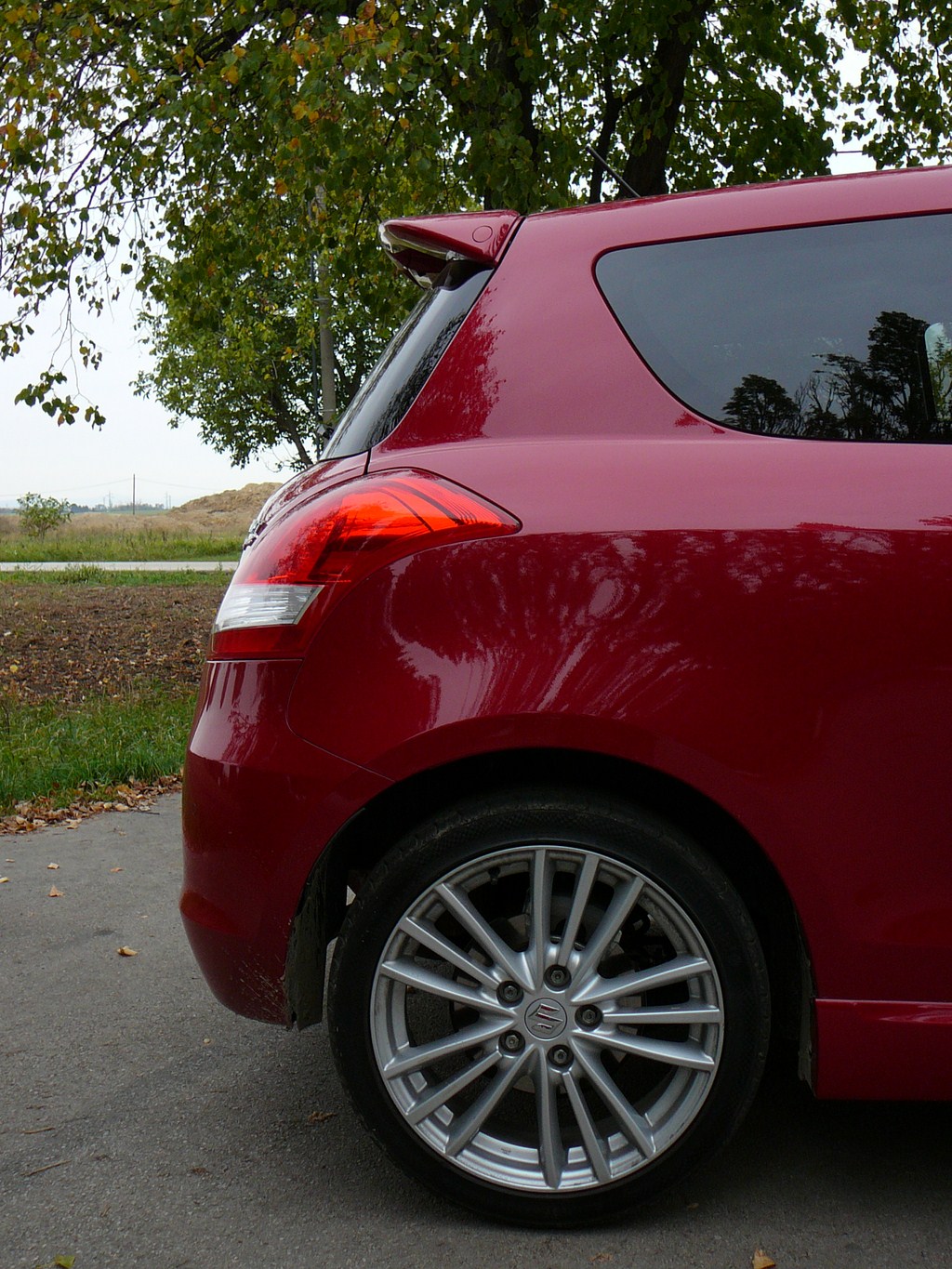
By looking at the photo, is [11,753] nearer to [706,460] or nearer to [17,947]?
[17,947]

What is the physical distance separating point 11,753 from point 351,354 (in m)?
30.4

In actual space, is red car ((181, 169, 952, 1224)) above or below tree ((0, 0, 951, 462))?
below

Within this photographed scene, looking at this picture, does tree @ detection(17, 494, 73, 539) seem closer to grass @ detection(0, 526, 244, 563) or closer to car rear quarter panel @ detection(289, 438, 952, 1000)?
grass @ detection(0, 526, 244, 563)

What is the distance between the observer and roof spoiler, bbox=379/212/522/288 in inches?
92.4

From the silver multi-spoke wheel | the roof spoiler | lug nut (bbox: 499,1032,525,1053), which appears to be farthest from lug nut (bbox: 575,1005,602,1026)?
the roof spoiler

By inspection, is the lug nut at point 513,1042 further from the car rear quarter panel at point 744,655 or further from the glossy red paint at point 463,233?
the glossy red paint at point 463,233

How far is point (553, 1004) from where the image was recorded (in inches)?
86.4

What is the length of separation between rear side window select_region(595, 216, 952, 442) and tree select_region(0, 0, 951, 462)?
5481 millimetres

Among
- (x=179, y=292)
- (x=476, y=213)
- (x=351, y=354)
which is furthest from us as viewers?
(x=351, y=354)

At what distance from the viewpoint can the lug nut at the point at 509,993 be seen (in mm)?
2209

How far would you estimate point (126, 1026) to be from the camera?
324cm

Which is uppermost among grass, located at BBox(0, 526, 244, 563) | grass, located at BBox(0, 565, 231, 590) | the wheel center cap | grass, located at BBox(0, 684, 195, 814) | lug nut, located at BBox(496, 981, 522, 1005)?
grass, located at BBox(0, 526, 244, 563)

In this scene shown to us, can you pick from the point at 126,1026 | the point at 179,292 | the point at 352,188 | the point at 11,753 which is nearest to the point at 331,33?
the point at 352,188

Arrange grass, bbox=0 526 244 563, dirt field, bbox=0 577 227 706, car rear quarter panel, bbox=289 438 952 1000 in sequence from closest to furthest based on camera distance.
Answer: car rear quarter panel, bbox=289 438 952 1000 < dirt field, bbox=0 577 227 706 < grass, bbox=0 526 244 563
